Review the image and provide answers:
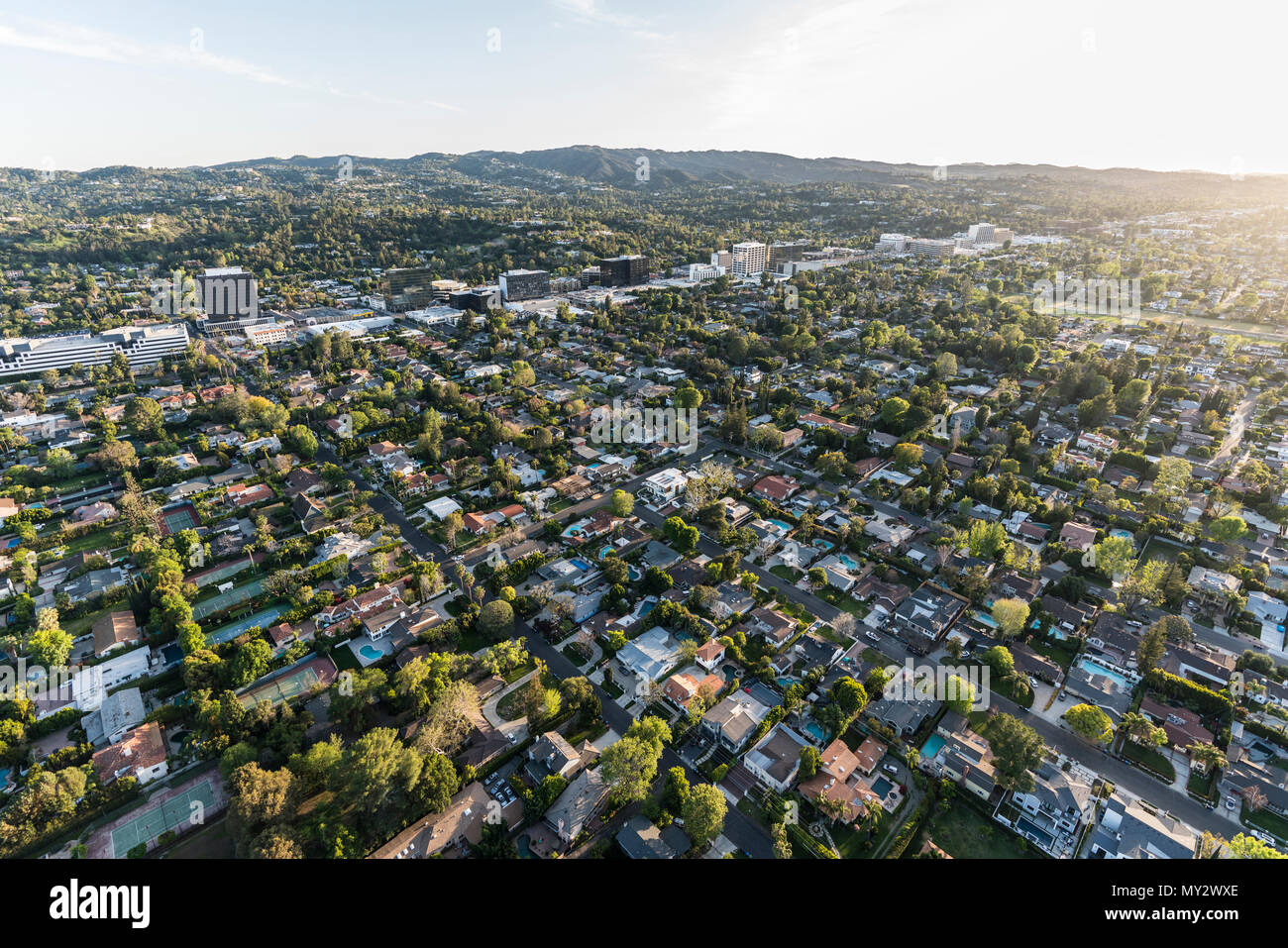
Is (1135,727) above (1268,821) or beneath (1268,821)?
above

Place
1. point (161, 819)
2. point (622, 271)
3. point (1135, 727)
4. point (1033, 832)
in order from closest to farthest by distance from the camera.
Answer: point (1033, 832) → point (161, 819) → point (1135, 727) → point (622, 271)

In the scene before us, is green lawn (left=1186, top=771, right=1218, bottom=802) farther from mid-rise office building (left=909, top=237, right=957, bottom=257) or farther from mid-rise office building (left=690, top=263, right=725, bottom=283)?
mid-rise office building (left=909, top=237, right=957, bottom=257)

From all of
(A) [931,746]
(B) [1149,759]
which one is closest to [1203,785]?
(B) [1149,759]

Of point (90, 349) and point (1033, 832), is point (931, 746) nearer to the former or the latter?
point (1033, 832)

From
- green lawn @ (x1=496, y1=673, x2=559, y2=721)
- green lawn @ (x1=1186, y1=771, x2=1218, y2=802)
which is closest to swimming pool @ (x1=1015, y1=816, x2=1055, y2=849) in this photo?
green lawn @ (x1=1186, y1=771, x2=1218, y2=802)

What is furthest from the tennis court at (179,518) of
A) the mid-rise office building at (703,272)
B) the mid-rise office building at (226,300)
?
the mid-rise office building at (703,272)

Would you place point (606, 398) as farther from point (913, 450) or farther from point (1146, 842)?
point (1146, 842)

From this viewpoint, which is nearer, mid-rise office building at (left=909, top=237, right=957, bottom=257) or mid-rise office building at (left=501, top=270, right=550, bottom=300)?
mid-rise office building at (left=501, top=270, right=550, bottom=300)
